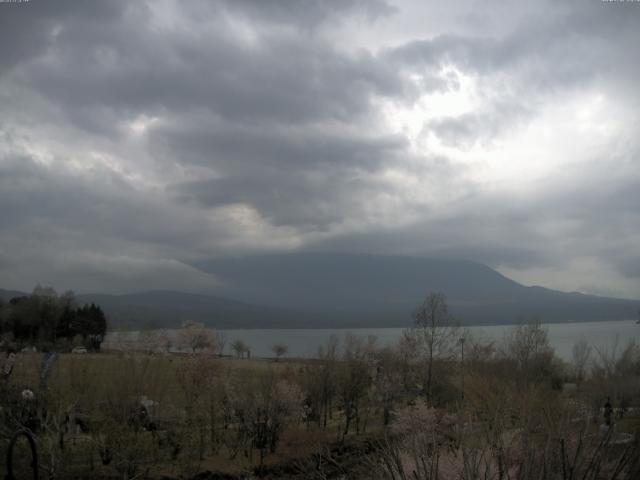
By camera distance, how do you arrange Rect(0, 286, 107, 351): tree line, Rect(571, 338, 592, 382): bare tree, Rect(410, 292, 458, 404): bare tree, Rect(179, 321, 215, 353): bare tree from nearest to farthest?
1. Rect(410, 292, 458, 404): bare tree
2. Rect(179, 321, 215, 353): bare tree
3. Rect(571, 338, 592, 382): bare tree
4. Rect(0, 286, 107, 351): tree line

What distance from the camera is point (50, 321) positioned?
88.6 m

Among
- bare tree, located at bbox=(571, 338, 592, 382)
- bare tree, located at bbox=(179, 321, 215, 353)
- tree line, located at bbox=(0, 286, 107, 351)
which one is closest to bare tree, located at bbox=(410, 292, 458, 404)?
bare tree, located at bbox=(571, 338, 592, 382)

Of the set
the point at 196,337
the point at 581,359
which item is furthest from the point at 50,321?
the point at 581,359

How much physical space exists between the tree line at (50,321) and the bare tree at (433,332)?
56.2 meters

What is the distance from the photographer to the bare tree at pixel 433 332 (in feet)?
146

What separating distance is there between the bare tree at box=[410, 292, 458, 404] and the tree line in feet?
184

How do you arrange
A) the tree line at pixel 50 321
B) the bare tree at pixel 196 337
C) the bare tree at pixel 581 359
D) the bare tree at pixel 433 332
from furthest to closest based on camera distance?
1. the tree line at pixel 50 321
2. the bare tree at pixel 581 359
3. the bare tree at pixel 196 337
4. the bare tree at pixel 433 332

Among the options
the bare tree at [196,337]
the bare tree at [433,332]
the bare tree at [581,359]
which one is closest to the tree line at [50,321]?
the bare tree at [196,337]

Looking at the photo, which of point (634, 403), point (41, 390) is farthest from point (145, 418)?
point (634, 403)

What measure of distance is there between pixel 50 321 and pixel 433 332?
68.4 m

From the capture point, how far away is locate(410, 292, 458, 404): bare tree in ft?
146

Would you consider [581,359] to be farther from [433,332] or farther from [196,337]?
[196,337]

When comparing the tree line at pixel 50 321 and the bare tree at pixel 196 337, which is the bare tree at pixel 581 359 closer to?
the bare tree at pixel 196 337

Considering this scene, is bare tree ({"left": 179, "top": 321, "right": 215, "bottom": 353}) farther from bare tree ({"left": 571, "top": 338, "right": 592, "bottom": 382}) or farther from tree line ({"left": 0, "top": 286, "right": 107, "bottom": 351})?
tree line ({"left": 0, "top": 286, "right": 107, "bottom": 351})
